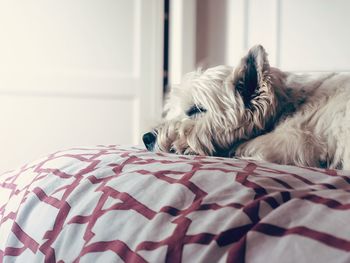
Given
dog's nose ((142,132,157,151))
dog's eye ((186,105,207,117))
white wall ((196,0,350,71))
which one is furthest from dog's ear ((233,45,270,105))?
white wall ((196,0,350,71))

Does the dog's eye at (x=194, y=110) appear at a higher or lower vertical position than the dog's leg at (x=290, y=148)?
higher

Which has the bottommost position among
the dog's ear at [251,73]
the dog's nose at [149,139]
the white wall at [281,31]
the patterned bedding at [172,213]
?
the dog's nose at [149,139]

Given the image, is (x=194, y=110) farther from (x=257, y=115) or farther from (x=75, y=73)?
(x=75, y=73)

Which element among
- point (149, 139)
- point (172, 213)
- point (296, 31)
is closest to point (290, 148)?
point (149, 139)

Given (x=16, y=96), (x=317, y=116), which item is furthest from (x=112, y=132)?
(x=317, y=116)

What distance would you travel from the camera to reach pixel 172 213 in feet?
1.89

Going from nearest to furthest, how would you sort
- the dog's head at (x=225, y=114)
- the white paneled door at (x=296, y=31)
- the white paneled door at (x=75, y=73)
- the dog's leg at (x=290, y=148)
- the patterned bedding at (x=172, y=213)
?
the patterned bedding at (x=172, y=213)
the dog's leg at (x=290, y=148)
the dog's head at (x=225, y=114)
the white paneled door at (x=296, y=31)
the white paneled door at (x=75, y=73)

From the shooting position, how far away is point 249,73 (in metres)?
1.29

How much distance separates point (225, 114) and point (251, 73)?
14cm

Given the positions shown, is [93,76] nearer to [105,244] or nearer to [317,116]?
[317,116]

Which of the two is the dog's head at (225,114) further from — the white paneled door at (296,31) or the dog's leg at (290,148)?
the white paneled door at (296,31)

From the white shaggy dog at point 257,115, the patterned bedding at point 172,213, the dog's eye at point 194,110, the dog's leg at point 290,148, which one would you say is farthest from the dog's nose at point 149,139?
the patterned bedding at point 172,213

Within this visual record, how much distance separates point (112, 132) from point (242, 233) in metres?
2.22

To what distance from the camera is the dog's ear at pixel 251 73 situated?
1254mm
